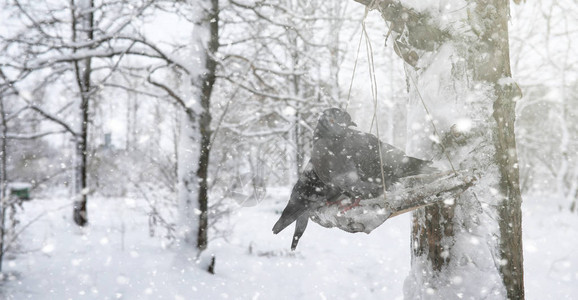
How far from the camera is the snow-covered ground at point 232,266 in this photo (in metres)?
4.21

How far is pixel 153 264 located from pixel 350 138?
4.12 m

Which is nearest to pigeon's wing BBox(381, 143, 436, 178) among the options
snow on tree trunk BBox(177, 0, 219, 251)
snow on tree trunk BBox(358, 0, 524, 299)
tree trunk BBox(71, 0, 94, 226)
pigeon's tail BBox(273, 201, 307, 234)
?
snow on tree trunk BBox(358, 0, 524, 299)

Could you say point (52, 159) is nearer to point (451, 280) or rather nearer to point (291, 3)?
point (291, 3)

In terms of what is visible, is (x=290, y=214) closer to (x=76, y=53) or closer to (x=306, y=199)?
(x=306, y=199)

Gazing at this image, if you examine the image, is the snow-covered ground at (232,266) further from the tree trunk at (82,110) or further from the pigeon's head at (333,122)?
the pigeon's head at (333,122)

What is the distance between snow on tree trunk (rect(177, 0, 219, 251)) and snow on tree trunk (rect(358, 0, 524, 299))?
345 centimetres

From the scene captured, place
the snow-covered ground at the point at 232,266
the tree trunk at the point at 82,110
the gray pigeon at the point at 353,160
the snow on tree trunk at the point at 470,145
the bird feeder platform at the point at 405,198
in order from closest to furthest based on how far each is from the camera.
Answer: the bird feeder platform at the point at 405,198
the gray pigeon at the point at 353,160
the snow on tree trunk at the point at 470,145
the snow-covered ground at the point at 232,266
the tree trunk at the point at 82,110

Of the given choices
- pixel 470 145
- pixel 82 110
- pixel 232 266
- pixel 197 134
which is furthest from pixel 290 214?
pixel 82 110

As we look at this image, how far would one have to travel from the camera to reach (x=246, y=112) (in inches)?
400

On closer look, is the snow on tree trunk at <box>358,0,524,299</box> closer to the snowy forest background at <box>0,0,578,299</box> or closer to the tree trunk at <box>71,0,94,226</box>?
the snowy forest background at <box>0,0,578,299</box>

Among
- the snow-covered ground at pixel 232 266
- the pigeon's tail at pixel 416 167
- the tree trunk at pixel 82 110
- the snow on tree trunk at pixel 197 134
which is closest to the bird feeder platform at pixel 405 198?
the pigeon's tail at pixel 416 167

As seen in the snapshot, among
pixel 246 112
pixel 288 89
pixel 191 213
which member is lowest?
pixel 191 213

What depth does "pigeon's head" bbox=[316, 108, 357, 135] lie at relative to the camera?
179 cm

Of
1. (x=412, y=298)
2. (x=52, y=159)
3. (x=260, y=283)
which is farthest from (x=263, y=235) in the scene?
(x=52, y=159)
